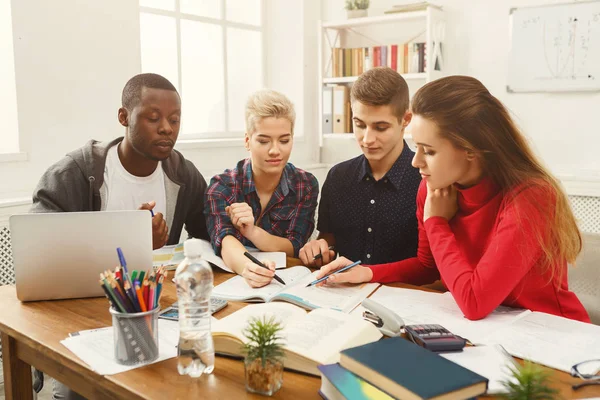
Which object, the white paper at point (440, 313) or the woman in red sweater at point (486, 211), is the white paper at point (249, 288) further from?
the white paper at point (440, 313)

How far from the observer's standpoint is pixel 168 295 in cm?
140

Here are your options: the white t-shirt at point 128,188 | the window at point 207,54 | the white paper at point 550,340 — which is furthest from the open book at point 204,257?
the window at point 207,54

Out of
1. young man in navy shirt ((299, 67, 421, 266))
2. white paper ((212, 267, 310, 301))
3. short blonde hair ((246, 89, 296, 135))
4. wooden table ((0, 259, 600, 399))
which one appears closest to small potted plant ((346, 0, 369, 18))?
young man in navy shirt ((299, 67, 421, 266))

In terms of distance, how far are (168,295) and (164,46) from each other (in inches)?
97.2

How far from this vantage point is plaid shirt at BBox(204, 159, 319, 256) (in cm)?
188

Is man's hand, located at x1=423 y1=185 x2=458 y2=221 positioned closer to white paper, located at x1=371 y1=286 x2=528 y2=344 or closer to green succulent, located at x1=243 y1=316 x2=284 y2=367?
white paper, located at x1=371 y1=286 x2=528 y2=344

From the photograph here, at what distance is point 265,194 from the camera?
1.97 meters

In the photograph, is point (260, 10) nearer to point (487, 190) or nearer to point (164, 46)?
point (164, 46)

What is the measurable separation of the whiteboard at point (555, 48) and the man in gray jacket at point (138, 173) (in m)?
2.27

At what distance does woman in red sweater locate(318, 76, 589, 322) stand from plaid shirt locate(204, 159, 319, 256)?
1.56 ft

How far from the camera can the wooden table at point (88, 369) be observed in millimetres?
905

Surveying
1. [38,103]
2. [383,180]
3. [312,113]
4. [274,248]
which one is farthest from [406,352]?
[312,113]

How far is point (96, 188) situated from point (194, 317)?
3.43ft

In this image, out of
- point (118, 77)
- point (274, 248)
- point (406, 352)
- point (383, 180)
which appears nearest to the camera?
point (406, 352)
